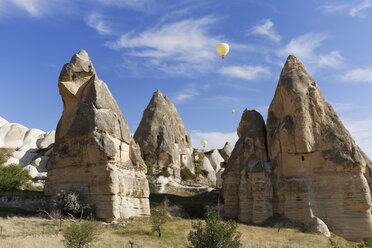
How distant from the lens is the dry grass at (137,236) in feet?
49.1

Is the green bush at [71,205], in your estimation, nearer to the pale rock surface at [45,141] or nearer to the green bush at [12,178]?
the green bush at [12,178]

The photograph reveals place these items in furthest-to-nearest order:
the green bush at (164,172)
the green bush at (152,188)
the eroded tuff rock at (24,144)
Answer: the eroded tuff rock at (24,144), the green bush at (164,172), the green bush at (152,188)

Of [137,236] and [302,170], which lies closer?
[137,236]

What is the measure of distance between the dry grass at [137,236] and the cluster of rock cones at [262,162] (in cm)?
185

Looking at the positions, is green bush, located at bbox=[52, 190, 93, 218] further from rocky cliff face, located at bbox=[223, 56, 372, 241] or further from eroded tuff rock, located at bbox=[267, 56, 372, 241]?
eroded tuff rock, located at bbox=[267, 56, 372, 241]

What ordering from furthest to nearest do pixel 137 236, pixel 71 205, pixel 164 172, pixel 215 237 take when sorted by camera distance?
pixel 164 172, pixel 71 205, pixel 137 236, pixel 215 237

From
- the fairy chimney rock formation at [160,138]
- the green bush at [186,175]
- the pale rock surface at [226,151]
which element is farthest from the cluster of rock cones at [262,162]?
the pale rock surface at [226,151]

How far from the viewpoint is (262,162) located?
24.7 m

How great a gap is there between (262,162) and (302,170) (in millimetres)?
2751

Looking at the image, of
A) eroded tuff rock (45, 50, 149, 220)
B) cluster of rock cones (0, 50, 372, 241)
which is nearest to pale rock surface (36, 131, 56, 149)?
eroded tuff rock (45, 50, 149, 220)

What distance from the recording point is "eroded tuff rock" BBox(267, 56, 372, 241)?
864 inches

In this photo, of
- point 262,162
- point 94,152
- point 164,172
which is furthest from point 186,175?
point 94,152

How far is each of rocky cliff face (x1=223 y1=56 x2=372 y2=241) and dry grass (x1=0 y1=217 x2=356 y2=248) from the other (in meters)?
2.05

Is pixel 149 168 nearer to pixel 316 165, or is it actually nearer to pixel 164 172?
pixel 164 172
